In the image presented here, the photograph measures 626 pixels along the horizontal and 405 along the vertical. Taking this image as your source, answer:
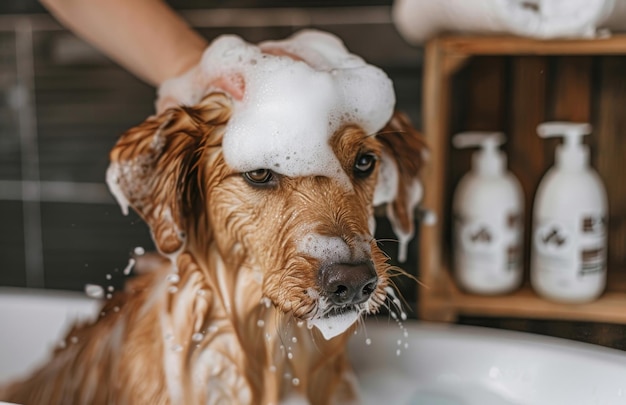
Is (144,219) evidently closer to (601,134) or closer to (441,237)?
(441,237)

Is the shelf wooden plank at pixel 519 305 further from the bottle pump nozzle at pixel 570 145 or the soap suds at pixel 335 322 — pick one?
the soap suds at pixel 335 322

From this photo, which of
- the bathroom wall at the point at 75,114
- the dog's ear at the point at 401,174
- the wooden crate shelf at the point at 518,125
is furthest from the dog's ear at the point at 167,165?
the wooden crate shelf at the point at 518,125

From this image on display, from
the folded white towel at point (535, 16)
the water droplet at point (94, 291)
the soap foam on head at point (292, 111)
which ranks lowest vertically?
the water droplet at point (94, 291)

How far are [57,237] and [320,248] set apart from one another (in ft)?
2.33

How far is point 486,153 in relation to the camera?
3.84 ft

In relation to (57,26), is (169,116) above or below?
below

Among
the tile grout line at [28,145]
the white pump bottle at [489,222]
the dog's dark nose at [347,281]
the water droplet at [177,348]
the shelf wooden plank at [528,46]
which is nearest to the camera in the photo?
the dog's dark nose at [347,281]

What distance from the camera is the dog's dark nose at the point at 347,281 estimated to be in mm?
791

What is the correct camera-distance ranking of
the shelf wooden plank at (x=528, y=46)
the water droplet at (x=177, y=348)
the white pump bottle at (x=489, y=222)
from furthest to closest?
1. the white pump bottle at (x=489, y=222)
2. the shelf wooden plank at (x=528, y=46)
3. the water droplet at (x=177, y=348)

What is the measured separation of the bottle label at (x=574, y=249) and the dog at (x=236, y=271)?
0.80ft

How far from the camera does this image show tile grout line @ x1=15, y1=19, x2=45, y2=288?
133 centimetres

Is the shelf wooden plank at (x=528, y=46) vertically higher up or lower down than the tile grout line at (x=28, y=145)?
higher up

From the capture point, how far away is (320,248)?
2.60 ft

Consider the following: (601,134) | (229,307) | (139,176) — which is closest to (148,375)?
(229,307)
